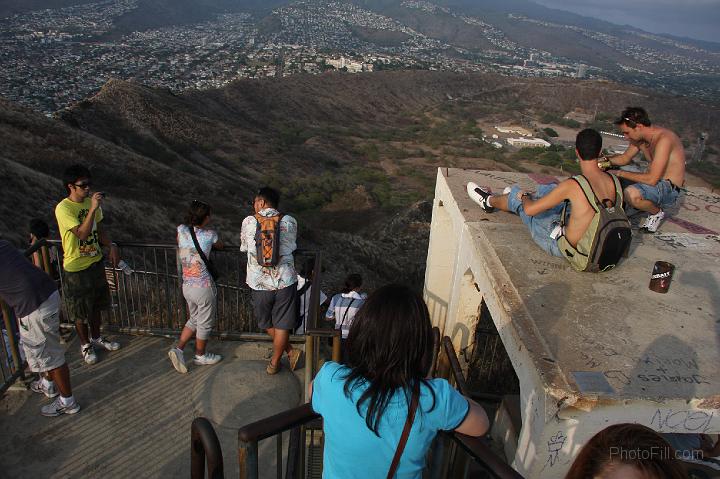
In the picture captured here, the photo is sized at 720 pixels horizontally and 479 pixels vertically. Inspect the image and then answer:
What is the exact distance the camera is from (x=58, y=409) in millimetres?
4469

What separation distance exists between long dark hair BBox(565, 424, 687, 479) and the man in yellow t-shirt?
444 cm

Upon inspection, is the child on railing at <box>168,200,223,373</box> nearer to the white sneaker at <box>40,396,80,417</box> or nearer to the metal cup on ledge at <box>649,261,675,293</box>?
the white sneaker at <box>40,396,80,417</box>

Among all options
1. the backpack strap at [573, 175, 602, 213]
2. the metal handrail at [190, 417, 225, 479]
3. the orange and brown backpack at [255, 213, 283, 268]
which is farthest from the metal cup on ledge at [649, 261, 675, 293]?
the metal handrail at [190, 417, 225, 479]

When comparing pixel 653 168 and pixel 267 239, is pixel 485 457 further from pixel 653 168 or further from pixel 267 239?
pixel 653 168

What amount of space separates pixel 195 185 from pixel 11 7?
154 metres

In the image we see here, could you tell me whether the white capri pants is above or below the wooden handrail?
below

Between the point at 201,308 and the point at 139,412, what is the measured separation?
1.04 metres

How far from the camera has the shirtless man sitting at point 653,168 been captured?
5.53 metres

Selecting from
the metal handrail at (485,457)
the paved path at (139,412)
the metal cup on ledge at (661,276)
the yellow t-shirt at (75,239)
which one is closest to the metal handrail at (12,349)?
the paved path at (139,412)

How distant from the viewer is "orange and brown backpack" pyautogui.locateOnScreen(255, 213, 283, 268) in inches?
179

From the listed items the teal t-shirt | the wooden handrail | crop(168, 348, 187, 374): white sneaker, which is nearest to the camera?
the teal t-shirt

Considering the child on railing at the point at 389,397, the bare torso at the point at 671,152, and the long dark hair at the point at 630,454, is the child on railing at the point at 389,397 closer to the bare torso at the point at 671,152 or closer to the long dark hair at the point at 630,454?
the long dark hair at the point at 630,454

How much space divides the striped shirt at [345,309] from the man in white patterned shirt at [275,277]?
2.65ft

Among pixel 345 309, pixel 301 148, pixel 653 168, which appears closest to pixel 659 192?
pixel 653 168
